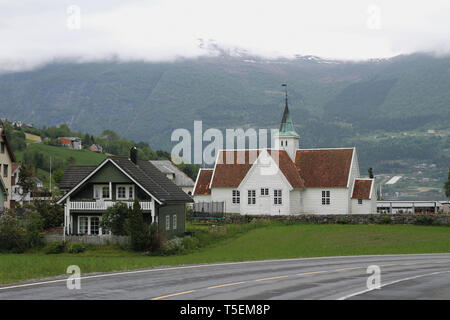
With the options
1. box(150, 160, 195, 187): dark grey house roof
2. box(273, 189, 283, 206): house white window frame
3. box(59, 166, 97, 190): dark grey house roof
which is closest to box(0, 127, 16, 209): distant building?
box(59, 166, 97, 190): dark grey house roof

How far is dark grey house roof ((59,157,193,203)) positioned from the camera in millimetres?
54094

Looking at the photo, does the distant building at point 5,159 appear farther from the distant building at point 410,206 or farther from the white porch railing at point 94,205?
the distant building at point 410,206

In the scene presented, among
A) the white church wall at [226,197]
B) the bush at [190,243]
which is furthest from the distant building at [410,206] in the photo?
the bush at [190,243]

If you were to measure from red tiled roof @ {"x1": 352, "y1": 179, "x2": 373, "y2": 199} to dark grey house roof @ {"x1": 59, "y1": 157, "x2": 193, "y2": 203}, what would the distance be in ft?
77.4

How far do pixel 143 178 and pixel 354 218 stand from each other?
22.0 metres

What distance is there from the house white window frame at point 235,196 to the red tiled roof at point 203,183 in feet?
11.9

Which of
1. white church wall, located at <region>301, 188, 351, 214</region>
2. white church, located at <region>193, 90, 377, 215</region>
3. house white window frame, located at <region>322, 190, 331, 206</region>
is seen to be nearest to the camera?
white church, located at <region>193, 90, 377, 215</region>

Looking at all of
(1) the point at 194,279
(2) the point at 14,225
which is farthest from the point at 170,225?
(1) the point at 194,279

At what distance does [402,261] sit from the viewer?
34.3 metres

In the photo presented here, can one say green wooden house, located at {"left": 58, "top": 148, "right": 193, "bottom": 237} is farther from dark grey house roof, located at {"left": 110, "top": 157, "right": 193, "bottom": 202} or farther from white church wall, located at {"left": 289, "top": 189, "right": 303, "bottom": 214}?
white church wall, located at {"left": 289, "top": 189, "right": 303, "bottom": 214}

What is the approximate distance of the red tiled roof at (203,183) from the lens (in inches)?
3157
